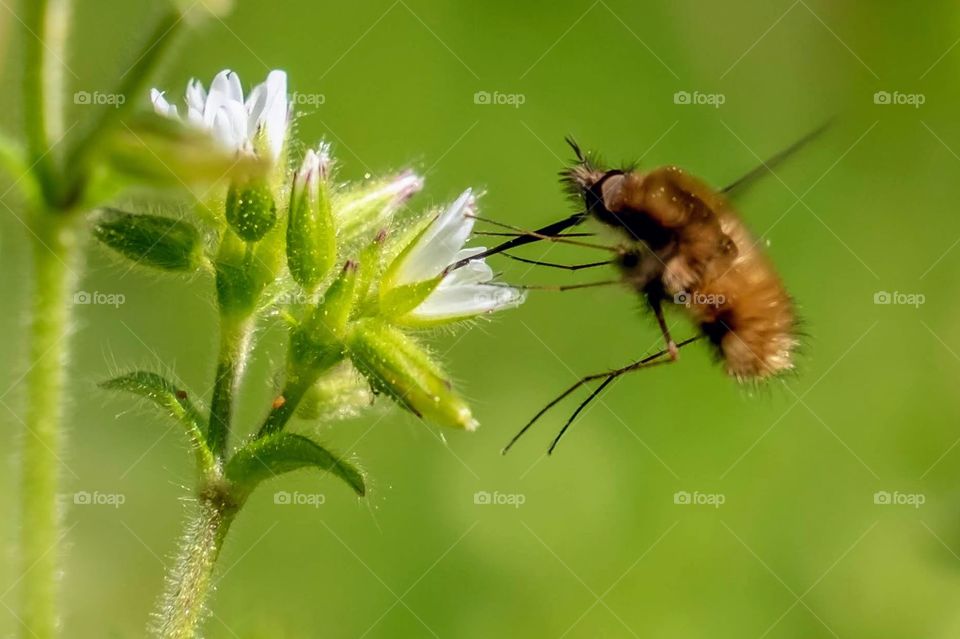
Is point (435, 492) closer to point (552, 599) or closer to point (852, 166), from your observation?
point (552, 599)

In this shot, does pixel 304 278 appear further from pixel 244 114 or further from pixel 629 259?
pixel 629 259

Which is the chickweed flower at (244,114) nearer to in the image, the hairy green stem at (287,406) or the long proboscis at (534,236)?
the hairy green stem at (287,406)

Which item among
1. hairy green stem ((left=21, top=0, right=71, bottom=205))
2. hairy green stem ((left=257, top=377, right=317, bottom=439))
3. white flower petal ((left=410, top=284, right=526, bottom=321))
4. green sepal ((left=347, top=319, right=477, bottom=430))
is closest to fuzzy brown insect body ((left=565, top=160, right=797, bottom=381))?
white flower petal ((left=410, top=284, right=526, bottom=321))

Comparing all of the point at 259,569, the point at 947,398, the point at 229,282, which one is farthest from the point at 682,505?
the point at 229,282

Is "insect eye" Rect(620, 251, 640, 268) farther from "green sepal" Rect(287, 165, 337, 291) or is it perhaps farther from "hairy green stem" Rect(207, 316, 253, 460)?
"hairy green stem" Rect(207, 316, 253, 460)

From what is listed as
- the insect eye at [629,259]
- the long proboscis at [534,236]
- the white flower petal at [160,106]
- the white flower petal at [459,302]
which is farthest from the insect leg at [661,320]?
the white flower petal at [160,106]
